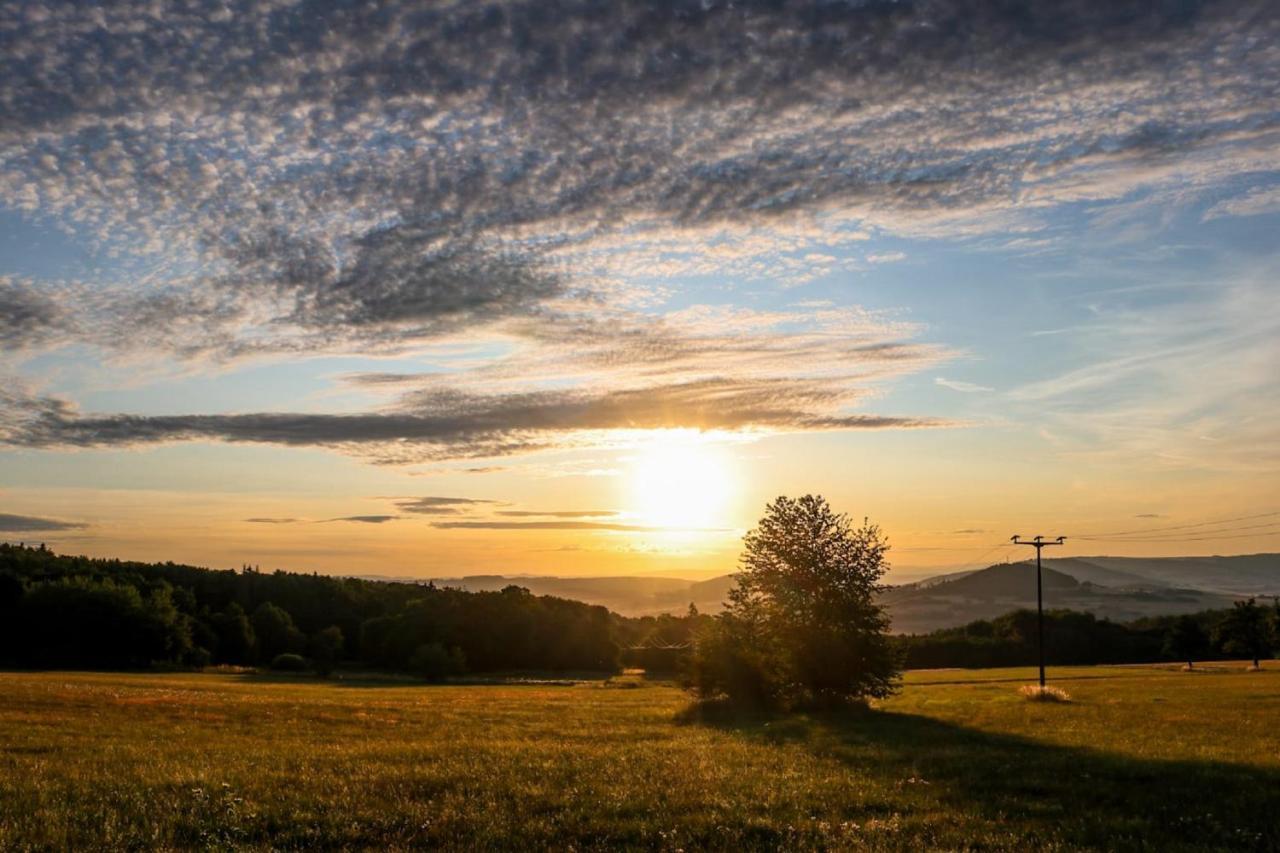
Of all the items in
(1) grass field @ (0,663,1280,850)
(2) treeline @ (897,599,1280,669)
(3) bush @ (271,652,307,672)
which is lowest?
(3) bush @ (271,652,307,672)

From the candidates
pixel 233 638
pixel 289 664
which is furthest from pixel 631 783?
pixel 233 638

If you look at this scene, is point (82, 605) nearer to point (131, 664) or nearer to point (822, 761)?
point (131, 664)

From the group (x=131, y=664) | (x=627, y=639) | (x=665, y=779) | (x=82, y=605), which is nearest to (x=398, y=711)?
(x=665, y=779)

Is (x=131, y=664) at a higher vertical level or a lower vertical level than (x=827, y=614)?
lower

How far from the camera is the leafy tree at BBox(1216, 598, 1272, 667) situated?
115 m

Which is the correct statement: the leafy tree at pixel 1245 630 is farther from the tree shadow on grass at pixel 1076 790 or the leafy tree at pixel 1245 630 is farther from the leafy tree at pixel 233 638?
the leafy tree at pixel 233 638

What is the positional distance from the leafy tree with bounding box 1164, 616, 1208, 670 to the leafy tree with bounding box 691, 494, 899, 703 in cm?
9227

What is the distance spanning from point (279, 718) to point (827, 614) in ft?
96.0

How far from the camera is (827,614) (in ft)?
176

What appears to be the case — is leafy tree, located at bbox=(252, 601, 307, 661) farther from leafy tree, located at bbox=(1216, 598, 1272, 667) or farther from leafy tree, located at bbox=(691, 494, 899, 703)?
leafy tree, located at bbox=(1216, 598, 1272, 667)

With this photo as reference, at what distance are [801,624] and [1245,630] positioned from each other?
93.1m

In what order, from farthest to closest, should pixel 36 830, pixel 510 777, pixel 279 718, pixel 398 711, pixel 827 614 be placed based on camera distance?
pixel 827 614 → pixel 398 711 → pixel 279 718 → pixel 510 777 → pixel 36 830

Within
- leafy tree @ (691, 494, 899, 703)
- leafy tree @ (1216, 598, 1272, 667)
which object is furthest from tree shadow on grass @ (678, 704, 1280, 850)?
leafy tree @ (1216, 598, 1272, 667)

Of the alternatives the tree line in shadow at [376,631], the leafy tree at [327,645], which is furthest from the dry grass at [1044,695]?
the leafy tree at [327,645]
